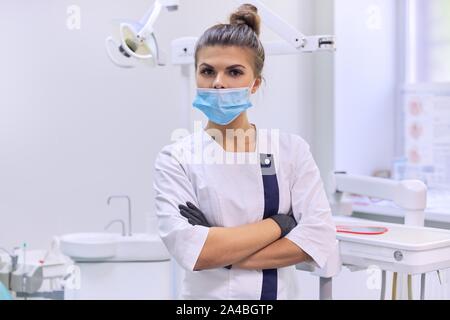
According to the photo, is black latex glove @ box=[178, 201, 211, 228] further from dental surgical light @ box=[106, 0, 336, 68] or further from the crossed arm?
dental surgical light @ box=[106, 0, 336, 68]

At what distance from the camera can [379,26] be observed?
116 inches

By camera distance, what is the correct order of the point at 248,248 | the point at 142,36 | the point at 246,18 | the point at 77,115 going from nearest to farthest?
the point at 248,248 < the point at 246,18 < the point at 142,36 < the point at 77,115

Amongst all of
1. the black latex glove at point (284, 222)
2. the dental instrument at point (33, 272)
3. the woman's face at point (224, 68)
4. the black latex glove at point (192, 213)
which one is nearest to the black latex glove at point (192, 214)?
the black latex glove at point (192, 213)

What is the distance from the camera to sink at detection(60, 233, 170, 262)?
94.3 inches

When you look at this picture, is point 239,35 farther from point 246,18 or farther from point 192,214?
point 192,214

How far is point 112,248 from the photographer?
2.44m

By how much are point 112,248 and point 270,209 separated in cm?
122

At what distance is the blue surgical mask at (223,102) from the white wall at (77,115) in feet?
4.42

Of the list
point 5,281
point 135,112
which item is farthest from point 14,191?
point 135,112

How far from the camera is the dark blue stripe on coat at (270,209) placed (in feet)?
4.43

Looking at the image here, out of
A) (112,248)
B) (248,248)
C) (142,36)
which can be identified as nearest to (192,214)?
(248,248)

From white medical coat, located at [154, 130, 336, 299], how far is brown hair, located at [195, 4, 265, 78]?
183mm

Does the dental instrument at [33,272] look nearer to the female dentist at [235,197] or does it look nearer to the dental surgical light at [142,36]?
the dental surgical light at [142,36]

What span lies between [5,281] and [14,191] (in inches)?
14.9
